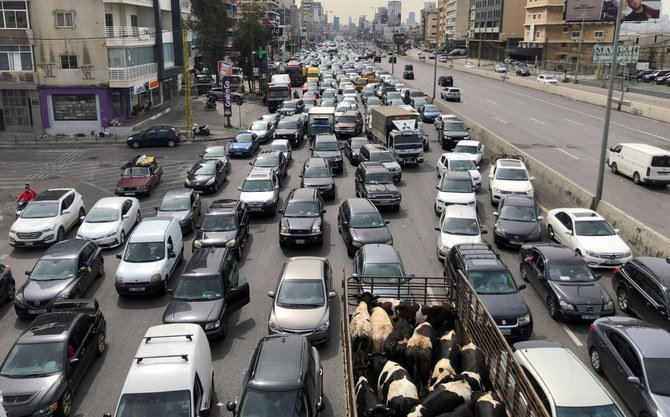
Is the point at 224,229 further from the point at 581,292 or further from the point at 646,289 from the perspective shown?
the point at 646,289

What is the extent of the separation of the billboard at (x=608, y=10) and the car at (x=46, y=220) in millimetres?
81339

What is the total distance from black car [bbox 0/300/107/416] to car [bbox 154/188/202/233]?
898cm

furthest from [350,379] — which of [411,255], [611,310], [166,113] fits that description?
[166,113]

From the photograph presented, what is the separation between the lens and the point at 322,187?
89.0 feet

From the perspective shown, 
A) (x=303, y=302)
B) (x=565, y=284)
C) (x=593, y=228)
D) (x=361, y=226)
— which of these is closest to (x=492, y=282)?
(x=565, y=284)

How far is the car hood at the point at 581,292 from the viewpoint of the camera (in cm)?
1564

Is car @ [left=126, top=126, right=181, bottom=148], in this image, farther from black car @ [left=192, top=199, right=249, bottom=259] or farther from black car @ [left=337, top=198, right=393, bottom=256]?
black car @ [left=337, top=198, right=393, bottom=256]

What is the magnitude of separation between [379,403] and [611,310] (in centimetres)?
933

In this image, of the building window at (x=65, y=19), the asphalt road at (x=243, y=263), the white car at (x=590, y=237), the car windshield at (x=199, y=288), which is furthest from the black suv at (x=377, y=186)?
the building window at (x=65, y=19)

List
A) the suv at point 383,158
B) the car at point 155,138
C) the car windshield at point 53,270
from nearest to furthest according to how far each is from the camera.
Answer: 1. the car windshield at point 53,270
2. the suv at point 383,158
3. the car at point 155,138

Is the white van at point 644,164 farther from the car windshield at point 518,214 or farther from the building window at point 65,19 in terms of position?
the building window at point 65,19

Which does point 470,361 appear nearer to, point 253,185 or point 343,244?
point 343,244

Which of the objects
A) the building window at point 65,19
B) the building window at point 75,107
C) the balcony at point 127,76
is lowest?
the building window at point 75,107

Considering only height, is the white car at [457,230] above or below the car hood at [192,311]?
above
